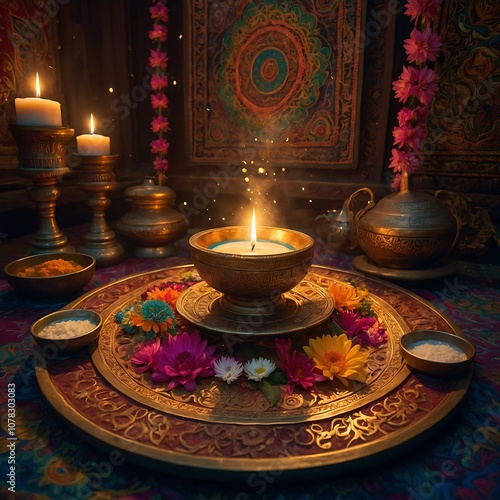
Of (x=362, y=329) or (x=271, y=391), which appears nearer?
(x=271, y=391)

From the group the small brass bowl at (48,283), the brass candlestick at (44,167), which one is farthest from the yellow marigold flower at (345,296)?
the brass candlestick at (44,167)

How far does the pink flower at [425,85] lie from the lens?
64.9 inches

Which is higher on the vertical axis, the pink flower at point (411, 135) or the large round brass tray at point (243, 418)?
the pink flower at point (411, 135)

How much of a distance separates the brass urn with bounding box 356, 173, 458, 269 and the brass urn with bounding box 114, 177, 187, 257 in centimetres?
90

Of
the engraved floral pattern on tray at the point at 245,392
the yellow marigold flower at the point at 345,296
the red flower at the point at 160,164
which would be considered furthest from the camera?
the red flower at the point at 160,164

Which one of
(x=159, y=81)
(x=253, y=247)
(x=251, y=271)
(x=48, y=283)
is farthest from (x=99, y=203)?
(x=251, y=271)

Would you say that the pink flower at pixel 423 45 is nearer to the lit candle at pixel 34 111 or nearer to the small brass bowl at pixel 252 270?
the small brass bowl at pixel 252 270

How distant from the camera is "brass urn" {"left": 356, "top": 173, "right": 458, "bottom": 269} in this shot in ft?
5.12

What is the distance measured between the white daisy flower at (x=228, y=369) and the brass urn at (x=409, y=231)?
3.04 feet

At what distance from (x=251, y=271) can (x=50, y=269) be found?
2.74 feet

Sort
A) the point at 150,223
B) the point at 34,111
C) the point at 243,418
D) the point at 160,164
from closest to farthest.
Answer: the point at 243,418
the point at 34,111
the point at 150,223
the point at 160,164

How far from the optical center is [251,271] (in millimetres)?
946

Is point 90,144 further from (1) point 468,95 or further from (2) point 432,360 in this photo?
(1) point 468,95

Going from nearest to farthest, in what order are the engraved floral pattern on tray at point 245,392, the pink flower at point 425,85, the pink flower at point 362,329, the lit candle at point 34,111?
the engraved floral pattern on tray at point 245,392 < the pink flower at point 362,329 < the lit candle at point 34,111 < the pink flower at point 425,85
